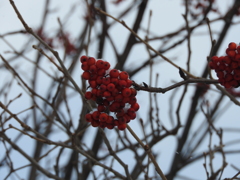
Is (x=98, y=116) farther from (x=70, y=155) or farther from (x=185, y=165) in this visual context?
(x=70, y=155)

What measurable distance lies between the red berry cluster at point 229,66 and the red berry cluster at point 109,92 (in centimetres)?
43

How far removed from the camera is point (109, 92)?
132cm

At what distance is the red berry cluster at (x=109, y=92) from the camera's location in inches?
52.3

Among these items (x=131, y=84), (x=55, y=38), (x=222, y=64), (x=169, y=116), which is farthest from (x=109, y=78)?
(x=55, y=38)

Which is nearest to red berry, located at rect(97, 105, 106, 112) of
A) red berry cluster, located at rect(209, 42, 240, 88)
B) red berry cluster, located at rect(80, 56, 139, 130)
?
red berry cluster, located at rect(80, 56, 139, 130)

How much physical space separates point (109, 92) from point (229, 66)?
1.91 feet

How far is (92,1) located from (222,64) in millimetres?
2389

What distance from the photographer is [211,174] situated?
7.47 feet

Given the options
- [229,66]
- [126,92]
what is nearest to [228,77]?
[229,66]

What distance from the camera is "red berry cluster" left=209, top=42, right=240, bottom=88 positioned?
1.40m

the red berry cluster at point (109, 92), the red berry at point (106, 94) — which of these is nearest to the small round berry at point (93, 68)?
the red berry cluster at point (109, 92)

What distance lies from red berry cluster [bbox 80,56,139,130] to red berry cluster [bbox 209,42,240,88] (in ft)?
1.41

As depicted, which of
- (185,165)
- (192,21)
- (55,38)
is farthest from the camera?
(55,38)

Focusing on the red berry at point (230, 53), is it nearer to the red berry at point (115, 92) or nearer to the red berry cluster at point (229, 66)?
the red berry cluster at point (229, 66)
